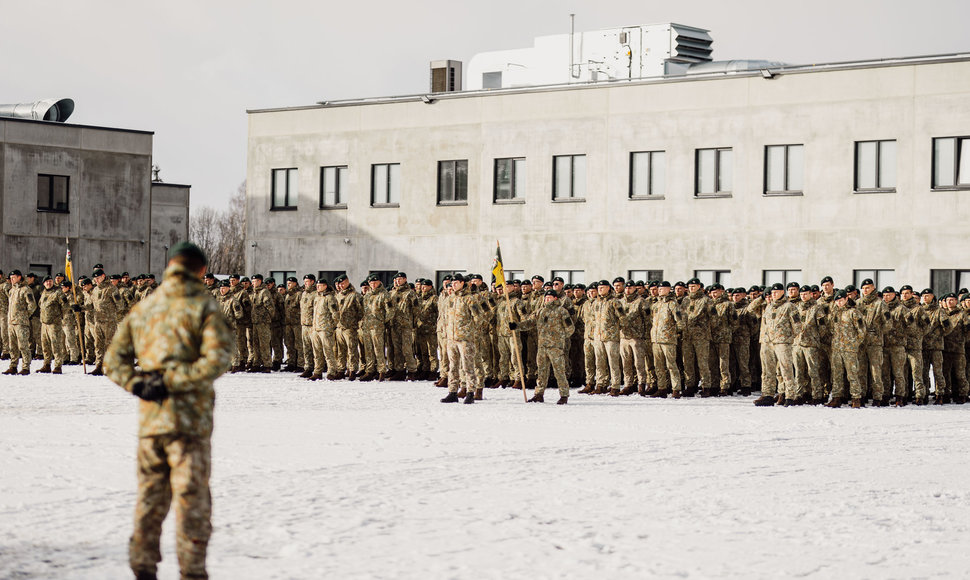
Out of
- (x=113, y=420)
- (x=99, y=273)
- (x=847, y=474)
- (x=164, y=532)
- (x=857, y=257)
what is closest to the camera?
(x=164, y=532)

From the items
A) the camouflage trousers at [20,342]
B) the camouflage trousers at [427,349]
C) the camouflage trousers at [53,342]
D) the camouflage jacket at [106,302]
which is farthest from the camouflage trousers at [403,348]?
the camouflage trousers at [20,342]

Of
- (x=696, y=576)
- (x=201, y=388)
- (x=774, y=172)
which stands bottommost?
(x=696, y=576)

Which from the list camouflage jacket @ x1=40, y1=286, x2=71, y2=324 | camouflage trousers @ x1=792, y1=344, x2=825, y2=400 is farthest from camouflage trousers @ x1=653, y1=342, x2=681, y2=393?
camouflage jacket @ x1=40, y1=286, x2=71, y2=324

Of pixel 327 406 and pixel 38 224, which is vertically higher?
pixel 38 224

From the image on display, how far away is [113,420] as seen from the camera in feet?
53.0

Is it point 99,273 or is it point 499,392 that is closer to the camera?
point 499,392

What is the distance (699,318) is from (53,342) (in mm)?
11819

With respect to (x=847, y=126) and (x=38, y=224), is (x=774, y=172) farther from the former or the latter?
(x=38, y=224)

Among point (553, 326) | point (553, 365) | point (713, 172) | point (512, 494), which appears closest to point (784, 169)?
point (713, 172)

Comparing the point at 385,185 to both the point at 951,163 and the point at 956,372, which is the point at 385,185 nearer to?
the point at 951,163

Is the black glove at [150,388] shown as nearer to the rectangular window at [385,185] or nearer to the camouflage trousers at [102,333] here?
the camouflage trousers at [102,333]

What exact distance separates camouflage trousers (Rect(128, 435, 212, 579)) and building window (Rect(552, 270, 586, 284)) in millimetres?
29343

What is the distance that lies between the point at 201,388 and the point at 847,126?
27.6 meters

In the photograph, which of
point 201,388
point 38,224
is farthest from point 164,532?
point 38,224
